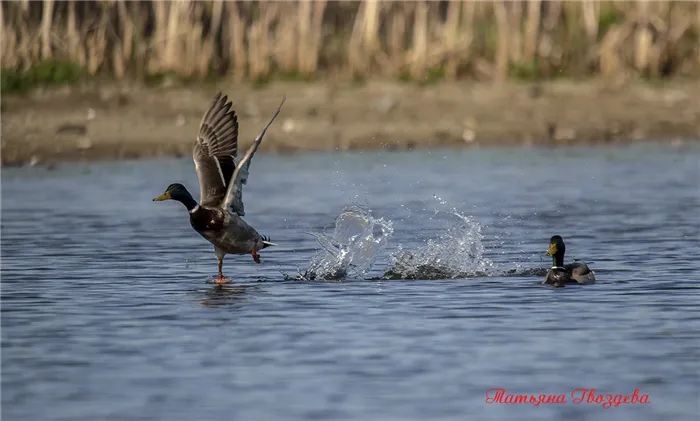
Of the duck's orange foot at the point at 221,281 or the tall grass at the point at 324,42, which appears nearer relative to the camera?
the duck's orange foot at the point at 221,281

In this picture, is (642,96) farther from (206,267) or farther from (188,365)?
(188,365)

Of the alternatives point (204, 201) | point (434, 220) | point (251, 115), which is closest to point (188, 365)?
point (204, 201)

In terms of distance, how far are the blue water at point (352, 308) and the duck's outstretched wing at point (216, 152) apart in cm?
77

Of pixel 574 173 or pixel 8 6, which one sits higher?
pixel 8 6

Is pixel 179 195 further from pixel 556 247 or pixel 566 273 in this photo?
pixel 566 273

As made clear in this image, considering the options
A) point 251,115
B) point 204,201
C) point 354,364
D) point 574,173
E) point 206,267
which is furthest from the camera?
point 251,115

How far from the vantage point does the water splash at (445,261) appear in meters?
12.5

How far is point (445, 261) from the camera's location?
12.7m

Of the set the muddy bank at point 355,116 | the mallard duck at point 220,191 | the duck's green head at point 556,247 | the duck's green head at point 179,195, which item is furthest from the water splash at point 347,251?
the muddy bank at point 355,116

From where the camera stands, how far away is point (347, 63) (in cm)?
2464

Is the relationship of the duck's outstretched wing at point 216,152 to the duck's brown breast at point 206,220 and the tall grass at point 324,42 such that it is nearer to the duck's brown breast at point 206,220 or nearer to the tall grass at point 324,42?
the duck's brown breast at point 206,220

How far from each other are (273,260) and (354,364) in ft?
17.2

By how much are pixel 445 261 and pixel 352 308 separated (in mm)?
2089

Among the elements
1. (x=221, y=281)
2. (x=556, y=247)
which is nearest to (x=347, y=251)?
(x=221, y=281)
